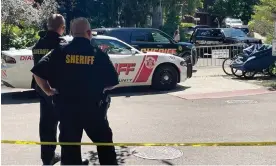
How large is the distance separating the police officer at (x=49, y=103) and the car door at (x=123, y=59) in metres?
5.63

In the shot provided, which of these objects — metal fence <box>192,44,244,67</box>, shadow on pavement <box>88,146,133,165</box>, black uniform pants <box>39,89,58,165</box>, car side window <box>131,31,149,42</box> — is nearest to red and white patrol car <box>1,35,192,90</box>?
car side window <box>131,31,149,42</box>

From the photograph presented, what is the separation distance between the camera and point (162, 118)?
8.36 metres

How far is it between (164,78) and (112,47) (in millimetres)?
1550

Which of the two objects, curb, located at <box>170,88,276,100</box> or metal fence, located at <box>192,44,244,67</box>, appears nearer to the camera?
curb, located at <box>170,88,276,100</box>

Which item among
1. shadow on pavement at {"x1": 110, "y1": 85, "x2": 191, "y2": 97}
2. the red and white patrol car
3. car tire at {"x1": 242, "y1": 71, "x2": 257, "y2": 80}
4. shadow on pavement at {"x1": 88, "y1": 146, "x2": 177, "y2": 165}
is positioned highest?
the red and white patrol car

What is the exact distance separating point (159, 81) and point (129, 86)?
80 cm

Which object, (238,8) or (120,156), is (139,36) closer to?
(120,156)

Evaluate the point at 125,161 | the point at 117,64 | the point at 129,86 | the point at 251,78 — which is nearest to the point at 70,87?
the point at 125,161

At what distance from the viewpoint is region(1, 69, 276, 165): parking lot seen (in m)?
5.96

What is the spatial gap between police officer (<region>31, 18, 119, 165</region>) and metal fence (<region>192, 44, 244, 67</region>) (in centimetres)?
1244

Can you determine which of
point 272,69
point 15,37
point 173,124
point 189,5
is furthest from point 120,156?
point 189,5

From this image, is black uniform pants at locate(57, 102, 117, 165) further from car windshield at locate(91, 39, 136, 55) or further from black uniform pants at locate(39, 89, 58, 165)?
car windshield at locate(91, 39, 136, 55)

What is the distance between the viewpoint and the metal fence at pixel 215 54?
17.0 metres

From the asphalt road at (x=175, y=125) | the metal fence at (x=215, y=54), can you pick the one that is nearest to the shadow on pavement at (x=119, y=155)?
the asphalt road at (x=175, y=125)
